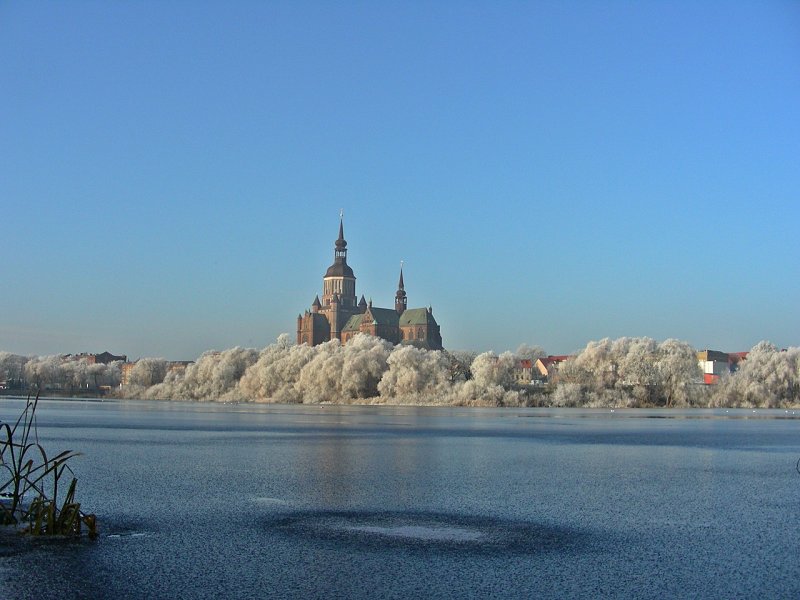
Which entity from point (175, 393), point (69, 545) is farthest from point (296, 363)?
point (69, 545)

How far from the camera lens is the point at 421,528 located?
17.2 metres

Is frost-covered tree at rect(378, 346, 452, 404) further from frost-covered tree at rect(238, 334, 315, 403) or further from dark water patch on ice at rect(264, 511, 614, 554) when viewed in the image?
dark water patch on ice at rect(264, 511, 614, 554)

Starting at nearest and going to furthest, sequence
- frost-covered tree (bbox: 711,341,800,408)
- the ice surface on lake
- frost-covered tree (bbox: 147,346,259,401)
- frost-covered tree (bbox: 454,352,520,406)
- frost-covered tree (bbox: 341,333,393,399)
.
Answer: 1. the ice surface on lake
2. frost-covered tree (bbox: 711,341,800,408)
3. frost-covered tree (bbox: 454,352,520,406)
4. frost-covered tree (bbox: 341,333,393,399)
5. frost-covered tree (bbox: 147,346,259,401)

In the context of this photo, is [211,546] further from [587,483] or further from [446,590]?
[587,483]

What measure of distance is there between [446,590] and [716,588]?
12.9ft

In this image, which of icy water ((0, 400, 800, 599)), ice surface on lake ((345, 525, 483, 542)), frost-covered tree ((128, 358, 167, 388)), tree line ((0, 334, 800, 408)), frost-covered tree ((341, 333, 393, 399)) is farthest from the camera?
frost-covered tree ((128, 358, 167, 388))

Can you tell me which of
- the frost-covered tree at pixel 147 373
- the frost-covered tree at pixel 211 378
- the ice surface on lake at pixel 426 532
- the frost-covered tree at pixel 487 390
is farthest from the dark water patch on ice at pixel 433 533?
the frost-covered tree at pixel 147 373

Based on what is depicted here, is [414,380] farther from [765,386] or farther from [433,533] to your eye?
[433,533]

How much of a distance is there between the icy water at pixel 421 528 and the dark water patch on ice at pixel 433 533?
0.06 metres

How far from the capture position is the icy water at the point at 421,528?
42.0 feet

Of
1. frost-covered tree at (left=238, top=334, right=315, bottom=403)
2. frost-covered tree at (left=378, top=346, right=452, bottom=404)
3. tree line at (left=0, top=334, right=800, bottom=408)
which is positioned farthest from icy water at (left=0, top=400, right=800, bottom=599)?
frost-covered tree at (left=238, top=334, right=315, bottom=403)

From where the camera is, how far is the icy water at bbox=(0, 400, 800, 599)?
1280 cm

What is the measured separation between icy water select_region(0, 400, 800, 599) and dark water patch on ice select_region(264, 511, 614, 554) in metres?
0.06

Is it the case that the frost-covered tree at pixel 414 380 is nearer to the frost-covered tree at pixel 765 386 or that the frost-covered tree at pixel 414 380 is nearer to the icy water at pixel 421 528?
the frost-covered tree at pixel 765 386
